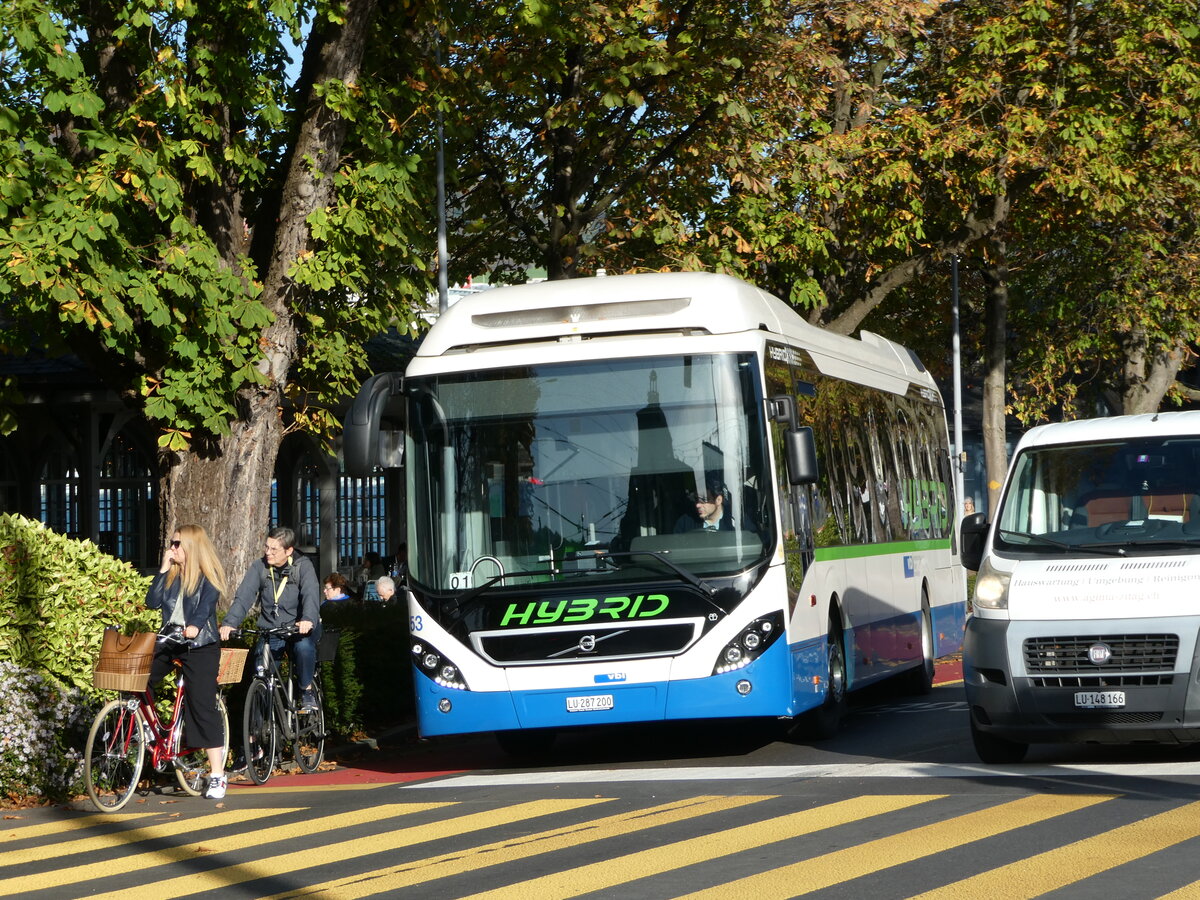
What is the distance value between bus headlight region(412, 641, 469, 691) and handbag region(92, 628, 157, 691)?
179 centimetres

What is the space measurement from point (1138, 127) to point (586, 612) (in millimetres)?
18090

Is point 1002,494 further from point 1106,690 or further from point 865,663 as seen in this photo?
point 865,663

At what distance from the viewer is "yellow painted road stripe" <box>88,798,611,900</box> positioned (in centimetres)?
870

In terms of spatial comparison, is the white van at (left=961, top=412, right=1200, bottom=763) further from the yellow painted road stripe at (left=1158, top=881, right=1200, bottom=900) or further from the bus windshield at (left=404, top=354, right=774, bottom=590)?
the yellow painted road stripe at (left=1158, top=881, right=1200, bottom=900)

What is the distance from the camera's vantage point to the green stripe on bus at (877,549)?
Answer: 45.8 ft

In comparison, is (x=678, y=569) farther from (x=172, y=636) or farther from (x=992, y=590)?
(x=172, y=636)

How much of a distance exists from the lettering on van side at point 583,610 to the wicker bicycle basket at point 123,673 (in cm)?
236

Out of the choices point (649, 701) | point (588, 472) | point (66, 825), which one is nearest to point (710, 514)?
point (588, 472)

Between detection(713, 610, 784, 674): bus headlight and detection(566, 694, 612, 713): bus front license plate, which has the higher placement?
detection(713, 610, 784, 674): bus headlight

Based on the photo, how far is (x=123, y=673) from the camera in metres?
12.0

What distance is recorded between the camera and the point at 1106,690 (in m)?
10.9

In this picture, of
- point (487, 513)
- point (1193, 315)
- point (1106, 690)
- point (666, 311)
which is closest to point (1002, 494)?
point (1106, 690)

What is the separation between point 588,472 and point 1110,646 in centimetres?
364

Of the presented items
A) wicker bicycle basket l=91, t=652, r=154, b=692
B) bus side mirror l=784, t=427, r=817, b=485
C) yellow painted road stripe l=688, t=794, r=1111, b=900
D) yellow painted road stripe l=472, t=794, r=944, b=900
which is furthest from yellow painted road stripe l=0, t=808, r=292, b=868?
yellow painted road stripe l=688, t=794, r=1111, b=900
